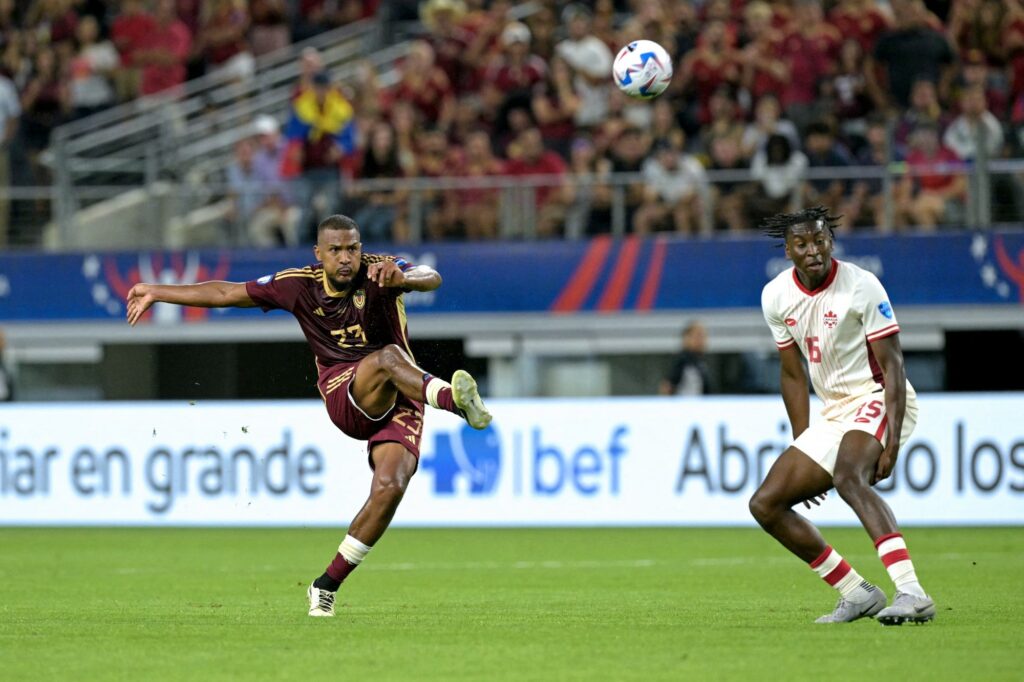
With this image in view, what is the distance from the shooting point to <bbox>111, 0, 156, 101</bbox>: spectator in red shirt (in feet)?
80.6

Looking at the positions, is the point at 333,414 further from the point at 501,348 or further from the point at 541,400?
the point at 501,348

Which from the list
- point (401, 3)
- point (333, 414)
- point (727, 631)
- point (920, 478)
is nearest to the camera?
point (727, 631)

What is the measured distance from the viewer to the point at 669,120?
68.4 feet

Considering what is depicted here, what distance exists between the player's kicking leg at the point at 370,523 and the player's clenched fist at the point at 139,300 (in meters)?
1.57

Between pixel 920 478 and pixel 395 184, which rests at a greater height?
pixel 395 184

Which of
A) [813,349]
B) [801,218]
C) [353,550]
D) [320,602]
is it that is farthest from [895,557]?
[320,602]

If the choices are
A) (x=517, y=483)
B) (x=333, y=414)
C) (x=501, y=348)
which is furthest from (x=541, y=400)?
(x=333, y=414)

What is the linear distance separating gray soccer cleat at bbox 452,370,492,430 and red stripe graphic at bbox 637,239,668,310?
38.6 ft

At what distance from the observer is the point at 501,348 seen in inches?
878

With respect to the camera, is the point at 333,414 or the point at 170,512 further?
the point at 170,512

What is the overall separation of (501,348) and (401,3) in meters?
6.31

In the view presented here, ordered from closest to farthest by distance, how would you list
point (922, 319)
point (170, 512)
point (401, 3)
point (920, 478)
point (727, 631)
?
1. point (727, 631)
2. point (920, 478)
3. point (170, 512)
4. point (922, 319)
5. point (401, 3)

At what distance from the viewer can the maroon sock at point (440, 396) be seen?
941 centimetres

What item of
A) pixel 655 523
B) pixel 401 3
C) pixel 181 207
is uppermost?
pixel 401 3
